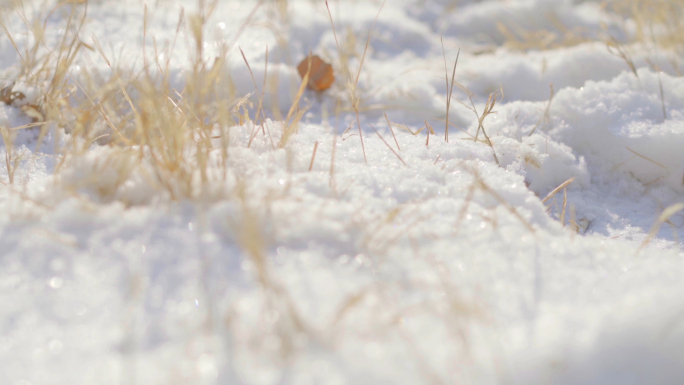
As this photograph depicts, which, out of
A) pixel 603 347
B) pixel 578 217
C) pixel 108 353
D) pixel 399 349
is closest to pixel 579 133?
pixel 578 217

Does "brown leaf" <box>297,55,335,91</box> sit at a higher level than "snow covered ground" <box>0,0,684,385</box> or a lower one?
higher

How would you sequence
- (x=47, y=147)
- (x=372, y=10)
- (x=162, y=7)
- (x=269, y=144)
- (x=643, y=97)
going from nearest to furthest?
(x=269, y=144)
(x=47, y=147)
(x=643, y=97)
(x=162, y=7)
(x=372, y=10)

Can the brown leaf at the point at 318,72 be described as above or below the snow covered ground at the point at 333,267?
above

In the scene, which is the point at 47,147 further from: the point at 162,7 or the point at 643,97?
the point at 643,97

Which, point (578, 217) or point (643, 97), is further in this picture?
point (643, 97)

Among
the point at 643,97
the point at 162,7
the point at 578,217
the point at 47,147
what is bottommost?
the point at 578,217

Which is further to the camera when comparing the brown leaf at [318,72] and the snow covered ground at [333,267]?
the brown leaf at [318,72]

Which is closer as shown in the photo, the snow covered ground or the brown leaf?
the snow covered ground

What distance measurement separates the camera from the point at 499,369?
1.77 feet

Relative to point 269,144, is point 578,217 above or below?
below

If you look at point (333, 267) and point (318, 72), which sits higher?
point (318, 72)

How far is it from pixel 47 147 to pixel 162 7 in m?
1.11

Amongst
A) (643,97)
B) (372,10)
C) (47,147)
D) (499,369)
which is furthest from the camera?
(372,10)

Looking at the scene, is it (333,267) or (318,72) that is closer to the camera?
(333,267)
